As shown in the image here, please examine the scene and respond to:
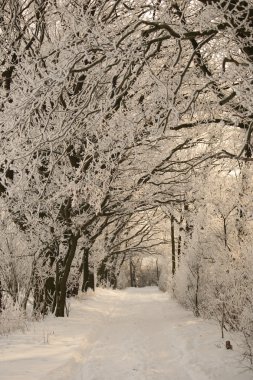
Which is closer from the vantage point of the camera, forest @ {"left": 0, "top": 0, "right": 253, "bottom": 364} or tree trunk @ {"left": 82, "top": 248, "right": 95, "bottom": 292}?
forest @ {"left": 0, "top": 0, "right": 253, "bottom": 364}

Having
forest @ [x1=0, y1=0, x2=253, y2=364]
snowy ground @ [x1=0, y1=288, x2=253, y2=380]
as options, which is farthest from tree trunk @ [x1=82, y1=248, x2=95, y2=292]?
snowy ground @ [x1=0, y1=288, x2=253, y2=380]

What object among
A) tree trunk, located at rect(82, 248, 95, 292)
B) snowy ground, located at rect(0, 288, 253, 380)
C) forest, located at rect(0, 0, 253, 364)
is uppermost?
forest, located at rect(0, 0, 253, 364)

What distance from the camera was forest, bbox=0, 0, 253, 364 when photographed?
6.24 metres

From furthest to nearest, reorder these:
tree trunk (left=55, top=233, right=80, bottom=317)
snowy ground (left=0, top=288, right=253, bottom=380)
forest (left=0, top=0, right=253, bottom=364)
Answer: tree trunk (left=55, top=233, right=80, bottom=317)
snowy ground (left=0, top=288, right=253, bottom=380)
forest (left=0, top=0, right=253, bottom=364)

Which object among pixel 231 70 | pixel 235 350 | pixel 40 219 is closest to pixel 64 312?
pixel 40 219

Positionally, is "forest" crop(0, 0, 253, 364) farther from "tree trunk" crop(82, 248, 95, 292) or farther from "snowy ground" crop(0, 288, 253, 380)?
"tree trunk" crop(82, 248, 95, 292)

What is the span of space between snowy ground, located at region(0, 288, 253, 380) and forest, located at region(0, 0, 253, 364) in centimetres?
70

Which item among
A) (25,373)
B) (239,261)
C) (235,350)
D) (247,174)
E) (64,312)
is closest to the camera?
(25,373)

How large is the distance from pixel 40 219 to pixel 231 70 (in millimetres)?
9132

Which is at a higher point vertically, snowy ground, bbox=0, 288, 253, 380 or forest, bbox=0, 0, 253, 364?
forest, bbox=0, 0, 253, 364

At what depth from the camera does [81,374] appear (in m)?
7.62

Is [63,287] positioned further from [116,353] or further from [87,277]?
[87,277]

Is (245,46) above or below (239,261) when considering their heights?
above

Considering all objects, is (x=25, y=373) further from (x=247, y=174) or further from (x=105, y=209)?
(x=247, y=174)
